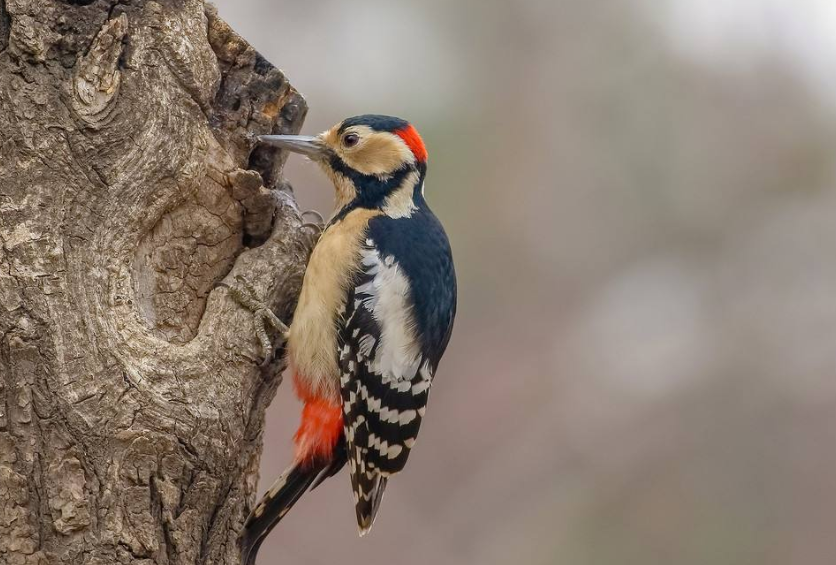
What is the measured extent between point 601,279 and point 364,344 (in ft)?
14.7

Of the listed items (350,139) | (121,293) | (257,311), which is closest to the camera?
(121,293)

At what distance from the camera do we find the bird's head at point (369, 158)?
3766 mm

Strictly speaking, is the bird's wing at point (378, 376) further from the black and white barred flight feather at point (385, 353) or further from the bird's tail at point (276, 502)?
the bird's tail at point (276, 502)

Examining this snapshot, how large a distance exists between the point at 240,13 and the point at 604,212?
10.2 ft

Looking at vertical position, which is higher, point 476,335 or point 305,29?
point 305,29

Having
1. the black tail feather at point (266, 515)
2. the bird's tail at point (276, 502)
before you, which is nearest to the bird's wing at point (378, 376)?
the bird's tail at point (276, 502)

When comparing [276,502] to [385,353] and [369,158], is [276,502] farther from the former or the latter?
[369,158]

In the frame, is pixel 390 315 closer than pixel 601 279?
Yes

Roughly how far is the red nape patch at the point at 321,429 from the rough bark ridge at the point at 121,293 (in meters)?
0.28

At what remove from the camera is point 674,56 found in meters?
8.08

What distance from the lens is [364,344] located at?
3467 mm

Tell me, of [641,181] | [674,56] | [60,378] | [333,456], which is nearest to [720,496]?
[641,181]

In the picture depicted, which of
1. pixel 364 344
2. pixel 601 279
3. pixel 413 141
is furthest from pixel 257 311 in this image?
pixel 601 279

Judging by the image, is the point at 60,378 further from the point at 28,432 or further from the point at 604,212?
the point at 604,212
